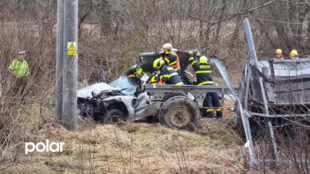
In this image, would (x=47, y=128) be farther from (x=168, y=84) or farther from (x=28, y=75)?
(x=168, y=84)

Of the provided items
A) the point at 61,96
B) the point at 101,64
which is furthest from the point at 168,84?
the point at 101,64

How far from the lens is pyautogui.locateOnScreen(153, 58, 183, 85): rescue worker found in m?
10.7

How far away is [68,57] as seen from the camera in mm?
9344

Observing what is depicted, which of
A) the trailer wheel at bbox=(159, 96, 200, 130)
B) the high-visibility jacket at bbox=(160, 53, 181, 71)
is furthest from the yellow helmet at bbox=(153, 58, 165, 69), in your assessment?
the trailer wheel at bbox=(159, 96, 200, 130)

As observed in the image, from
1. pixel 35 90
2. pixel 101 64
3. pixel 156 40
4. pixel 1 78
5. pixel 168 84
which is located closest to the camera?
pixel 1 78

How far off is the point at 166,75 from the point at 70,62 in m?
2.34

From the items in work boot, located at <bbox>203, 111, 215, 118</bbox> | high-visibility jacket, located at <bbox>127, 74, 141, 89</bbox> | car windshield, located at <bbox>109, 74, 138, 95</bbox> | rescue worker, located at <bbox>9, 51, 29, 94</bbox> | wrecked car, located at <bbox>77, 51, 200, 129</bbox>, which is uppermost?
rescue worker, located at <bbox>9, 51, 29, 94</bbox>

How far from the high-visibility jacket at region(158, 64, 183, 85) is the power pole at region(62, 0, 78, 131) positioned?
7.13 ft

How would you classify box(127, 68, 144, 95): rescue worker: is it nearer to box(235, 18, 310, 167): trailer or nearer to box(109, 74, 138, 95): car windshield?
box(109, 74, 138, 95): car windshield

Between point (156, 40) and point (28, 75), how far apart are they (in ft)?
33.9

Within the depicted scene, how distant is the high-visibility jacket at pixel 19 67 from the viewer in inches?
280

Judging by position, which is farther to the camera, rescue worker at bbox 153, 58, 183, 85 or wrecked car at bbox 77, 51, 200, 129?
rescue worker at bbox 153, 58, 183, 85

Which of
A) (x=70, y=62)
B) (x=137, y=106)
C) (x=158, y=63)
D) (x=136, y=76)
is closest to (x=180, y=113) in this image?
(x=137, y=106)

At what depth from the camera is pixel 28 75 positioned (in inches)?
297
